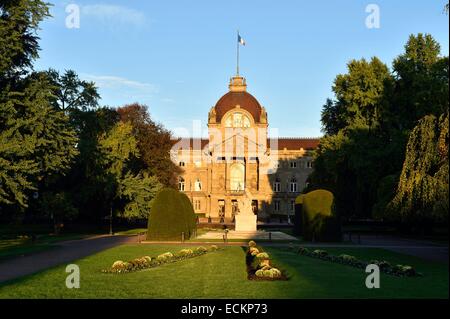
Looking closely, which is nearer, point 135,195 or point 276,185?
point 135,195

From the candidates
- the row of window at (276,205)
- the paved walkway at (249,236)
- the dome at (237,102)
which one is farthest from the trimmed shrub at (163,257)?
the row of window at (276,205)

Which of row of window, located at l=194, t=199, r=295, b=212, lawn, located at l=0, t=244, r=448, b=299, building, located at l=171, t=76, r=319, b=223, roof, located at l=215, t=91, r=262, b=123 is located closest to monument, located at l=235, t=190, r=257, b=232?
lawn, located at l=0, t=244, r=448, b=299

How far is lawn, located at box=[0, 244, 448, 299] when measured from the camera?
40.8 ft

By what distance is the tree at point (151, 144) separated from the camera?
175 feet

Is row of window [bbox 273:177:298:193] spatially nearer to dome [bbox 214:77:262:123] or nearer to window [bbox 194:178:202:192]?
dome [bbox 214:77:262:123]

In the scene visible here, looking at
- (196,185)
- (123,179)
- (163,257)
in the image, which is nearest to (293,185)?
(196,185)

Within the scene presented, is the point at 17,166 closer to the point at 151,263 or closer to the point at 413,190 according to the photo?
the point at 151,263

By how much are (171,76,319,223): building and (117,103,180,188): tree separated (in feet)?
89.4

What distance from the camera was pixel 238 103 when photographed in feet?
291

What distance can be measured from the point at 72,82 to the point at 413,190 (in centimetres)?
3157

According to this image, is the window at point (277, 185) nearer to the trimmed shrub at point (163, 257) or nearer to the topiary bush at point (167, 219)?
the topiary bush at point (167, 219)

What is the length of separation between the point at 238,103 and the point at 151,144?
3728 centimetres

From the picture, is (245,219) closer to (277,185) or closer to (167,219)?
(167,219)

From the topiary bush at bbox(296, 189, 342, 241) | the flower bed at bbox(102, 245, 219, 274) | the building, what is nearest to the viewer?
the flower bed at bbox(102, 245, 219, 274)
